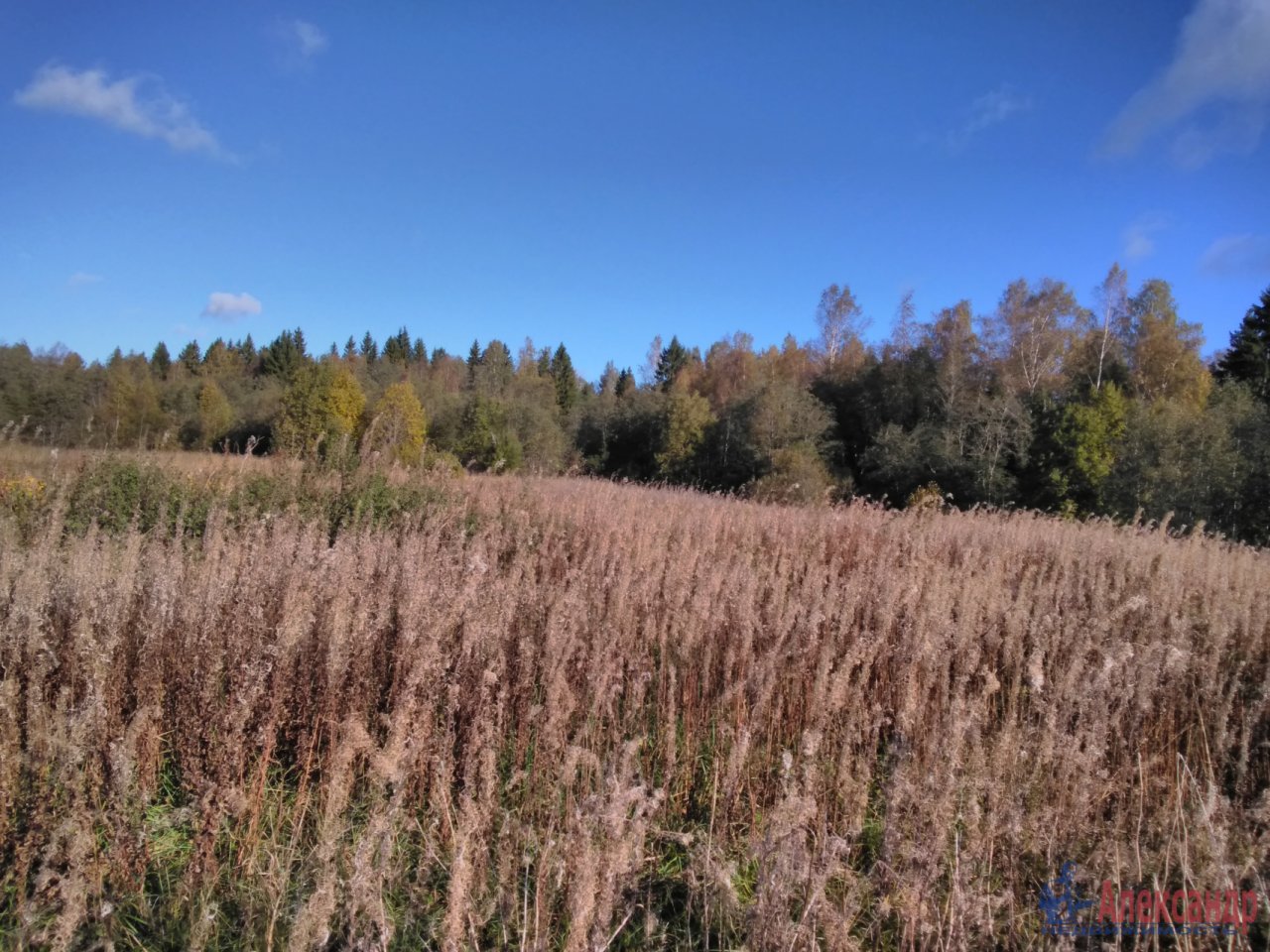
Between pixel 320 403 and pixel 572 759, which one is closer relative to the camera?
pixel 572 759

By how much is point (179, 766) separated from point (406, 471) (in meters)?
6.11

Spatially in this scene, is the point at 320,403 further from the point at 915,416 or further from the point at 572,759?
the point at 572,759

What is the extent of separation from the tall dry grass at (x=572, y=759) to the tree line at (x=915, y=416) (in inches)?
494

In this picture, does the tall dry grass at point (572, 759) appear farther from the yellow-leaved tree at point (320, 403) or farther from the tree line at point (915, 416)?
the yellow-leaved tree at point (320, 403)

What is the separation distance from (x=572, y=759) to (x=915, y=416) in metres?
35.0

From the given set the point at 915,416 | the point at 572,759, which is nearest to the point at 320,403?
the point at 915,416

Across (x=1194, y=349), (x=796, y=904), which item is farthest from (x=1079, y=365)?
(x=796, y=904)

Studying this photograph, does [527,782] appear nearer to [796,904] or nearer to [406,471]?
[796,904]

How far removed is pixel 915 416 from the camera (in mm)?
33219

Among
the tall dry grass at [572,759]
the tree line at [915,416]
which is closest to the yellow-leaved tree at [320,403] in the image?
the tree line at [915,416]

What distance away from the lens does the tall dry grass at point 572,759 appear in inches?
65.7

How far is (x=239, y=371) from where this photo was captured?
7688 centimetres

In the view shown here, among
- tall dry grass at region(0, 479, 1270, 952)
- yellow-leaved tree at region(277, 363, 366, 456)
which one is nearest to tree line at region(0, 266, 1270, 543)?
yellow-leaved tree at region(277, 363, 366, 456)

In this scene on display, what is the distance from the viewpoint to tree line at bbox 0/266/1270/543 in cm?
1931
